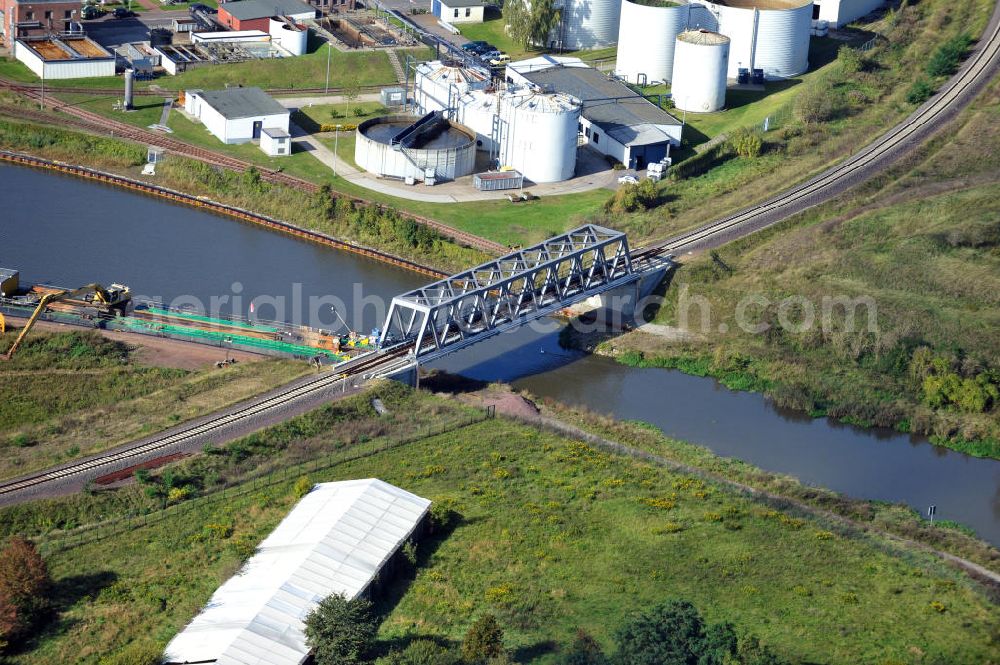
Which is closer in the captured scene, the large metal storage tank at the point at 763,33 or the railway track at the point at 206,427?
the railway track at the point at 206,427

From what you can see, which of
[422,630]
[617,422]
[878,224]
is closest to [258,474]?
[422,630]

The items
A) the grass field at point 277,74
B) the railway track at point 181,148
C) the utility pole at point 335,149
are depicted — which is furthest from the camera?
the grass field at point 277,74

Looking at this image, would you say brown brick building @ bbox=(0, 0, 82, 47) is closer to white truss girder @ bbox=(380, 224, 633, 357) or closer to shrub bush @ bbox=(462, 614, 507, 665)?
white truss girder @ bbox=(380, 224, 633, 357)

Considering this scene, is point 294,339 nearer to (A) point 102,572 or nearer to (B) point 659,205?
(A) point 102,572

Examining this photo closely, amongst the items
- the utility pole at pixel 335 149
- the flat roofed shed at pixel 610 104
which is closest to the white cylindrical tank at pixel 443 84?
the flat roofed shed at pixel 610 104

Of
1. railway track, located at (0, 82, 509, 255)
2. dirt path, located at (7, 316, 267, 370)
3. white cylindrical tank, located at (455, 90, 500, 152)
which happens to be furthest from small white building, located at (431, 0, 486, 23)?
dirt path, located at (7, 316, 267, 370)

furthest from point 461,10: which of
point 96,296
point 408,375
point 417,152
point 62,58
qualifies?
point 408,375

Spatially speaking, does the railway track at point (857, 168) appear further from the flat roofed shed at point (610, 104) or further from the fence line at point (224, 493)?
the fence line at point (224, 493)
